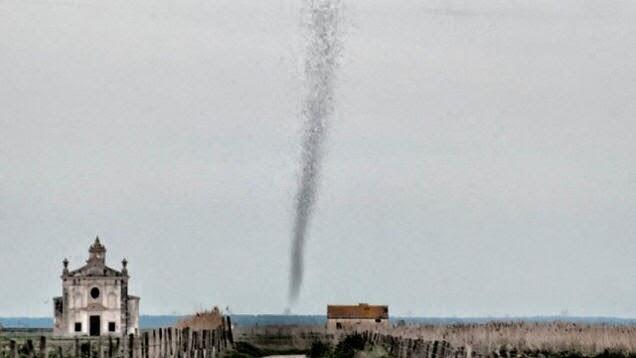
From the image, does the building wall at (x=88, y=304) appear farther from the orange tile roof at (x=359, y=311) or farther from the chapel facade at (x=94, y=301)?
the orange tile roof at (x=359, y=311)

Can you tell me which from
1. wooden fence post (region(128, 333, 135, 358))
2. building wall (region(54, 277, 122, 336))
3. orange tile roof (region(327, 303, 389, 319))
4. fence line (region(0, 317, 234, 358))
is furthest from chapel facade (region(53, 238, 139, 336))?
wooden fence post (region(128, 333, 135, 358))

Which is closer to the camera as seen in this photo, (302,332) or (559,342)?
(559,342)

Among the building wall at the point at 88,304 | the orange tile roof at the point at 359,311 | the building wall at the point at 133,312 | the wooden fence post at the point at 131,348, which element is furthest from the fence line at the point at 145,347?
the orange tile roof at the point at 359,311

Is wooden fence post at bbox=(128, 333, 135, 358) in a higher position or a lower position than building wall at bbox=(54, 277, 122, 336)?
lower

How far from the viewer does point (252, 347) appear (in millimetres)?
71688

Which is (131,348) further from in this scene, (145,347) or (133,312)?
(133,312)

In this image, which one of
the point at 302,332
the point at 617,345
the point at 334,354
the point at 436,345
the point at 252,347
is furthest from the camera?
the point at 302,332

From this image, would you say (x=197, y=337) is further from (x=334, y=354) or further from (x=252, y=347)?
(x=252, y=347)

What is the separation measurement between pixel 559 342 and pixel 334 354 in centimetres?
977

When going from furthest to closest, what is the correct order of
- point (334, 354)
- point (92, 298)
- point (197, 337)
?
point (92, 298)
point (334, 354)
point (197, 337)

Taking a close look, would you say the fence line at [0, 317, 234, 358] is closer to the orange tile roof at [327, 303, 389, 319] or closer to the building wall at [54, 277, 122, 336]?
the building wall at [54, 277, 122, 336]

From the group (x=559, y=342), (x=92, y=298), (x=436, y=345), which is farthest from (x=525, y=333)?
(x=92, y=298)

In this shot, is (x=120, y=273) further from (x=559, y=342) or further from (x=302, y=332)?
(x=559, y=342)

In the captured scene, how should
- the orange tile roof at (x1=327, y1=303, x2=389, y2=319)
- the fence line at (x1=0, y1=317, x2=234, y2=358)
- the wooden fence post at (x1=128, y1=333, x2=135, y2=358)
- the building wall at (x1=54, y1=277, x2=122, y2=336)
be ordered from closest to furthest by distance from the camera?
the fence line at (x1=0, y1=317, x2=234, y2=358), the wooden fence post at (x1=128, y1=333, x2=135, y2=358), the building wall at (x1=54, y1=277, x2=122, y2=336), the orange tile roof at (x1=327, y1=303, x2=389, y2=319)
